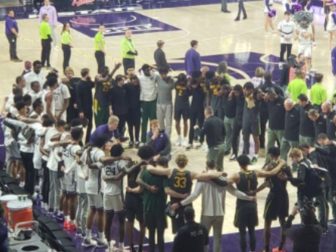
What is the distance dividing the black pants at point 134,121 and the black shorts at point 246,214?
20.5ft

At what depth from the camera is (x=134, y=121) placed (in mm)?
18016

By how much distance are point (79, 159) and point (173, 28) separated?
19495 mm

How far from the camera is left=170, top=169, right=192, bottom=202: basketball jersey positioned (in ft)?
38.4

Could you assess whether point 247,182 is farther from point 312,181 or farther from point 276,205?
point 312,181

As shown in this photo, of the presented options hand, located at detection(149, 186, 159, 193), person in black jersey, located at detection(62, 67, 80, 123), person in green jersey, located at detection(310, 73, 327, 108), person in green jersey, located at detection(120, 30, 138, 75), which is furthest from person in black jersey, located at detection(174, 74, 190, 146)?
hand, located at detection(149, 186, 159, 193)

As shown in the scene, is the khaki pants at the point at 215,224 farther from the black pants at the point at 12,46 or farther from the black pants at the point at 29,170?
the black pants at the point at 12,46

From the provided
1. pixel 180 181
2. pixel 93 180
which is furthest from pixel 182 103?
pixel 180 181

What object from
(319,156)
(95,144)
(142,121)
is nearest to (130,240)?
(95,144)

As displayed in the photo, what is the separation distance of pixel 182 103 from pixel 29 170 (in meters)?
4.36

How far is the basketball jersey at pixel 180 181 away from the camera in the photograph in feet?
38.4

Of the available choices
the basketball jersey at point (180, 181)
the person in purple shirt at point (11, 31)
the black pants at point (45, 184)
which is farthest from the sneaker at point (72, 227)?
the person in purple shirt at point (11, 31)

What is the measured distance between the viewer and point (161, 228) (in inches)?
479

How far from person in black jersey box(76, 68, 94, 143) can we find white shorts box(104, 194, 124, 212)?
5.17 metres

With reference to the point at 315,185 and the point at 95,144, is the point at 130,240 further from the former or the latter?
the point at 315,185
